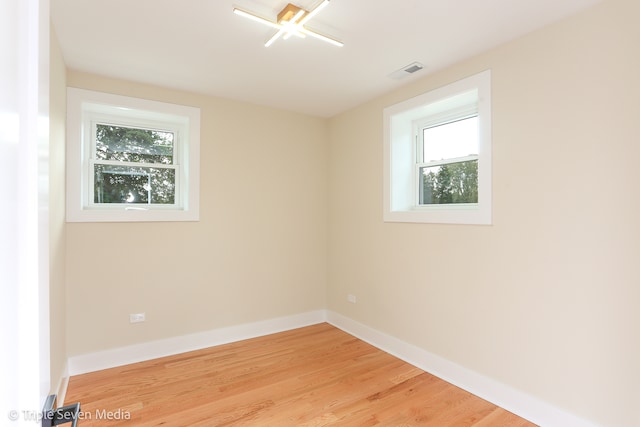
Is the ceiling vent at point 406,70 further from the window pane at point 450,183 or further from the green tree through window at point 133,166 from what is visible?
the green tree through window at point 133,166

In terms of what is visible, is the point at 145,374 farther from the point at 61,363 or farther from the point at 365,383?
the point at 365,383

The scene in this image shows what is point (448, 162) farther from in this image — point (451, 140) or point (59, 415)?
point (59, 415)

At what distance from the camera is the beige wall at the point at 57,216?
1.97m

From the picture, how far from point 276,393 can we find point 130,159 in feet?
7.95

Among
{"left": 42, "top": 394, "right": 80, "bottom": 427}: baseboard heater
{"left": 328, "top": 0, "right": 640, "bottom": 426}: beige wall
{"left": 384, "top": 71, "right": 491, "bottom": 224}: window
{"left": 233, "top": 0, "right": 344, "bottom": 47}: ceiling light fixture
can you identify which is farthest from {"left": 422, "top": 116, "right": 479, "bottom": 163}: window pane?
{"left": 42, "top": 394, "right": 80, "bottom": 427}: baseboard heater

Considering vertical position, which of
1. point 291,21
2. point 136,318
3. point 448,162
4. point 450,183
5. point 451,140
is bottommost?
point 136,318

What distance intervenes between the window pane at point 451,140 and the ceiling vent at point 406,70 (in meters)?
0.57

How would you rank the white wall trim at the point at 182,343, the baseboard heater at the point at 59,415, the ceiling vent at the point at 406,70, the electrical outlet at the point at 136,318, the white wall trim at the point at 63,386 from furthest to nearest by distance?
the electrical outlet at the point at 136,318 → the white wall trim at the point at 182,343 → the ceiling vent at the point at 406,70 → the white wall trim at the point at 63,386 → the baseboard heater at the point at 59,415

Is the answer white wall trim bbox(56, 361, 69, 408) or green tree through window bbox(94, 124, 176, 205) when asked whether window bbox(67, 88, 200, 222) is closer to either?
green tree through window bbox(94, 124, 176, 205)

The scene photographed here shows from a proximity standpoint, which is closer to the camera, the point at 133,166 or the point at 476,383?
the point at 476,383

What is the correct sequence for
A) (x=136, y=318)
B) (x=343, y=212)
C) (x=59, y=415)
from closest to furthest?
(x=59, y=415) → (x=136, y=318) → (x=343, y=212)

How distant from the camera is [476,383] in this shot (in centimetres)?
235

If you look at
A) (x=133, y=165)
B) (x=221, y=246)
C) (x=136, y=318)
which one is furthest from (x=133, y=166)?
(x=136, y=318)

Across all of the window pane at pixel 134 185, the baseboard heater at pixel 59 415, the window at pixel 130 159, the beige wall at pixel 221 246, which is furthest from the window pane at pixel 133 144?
the baseboard heater at pixel 59 415
